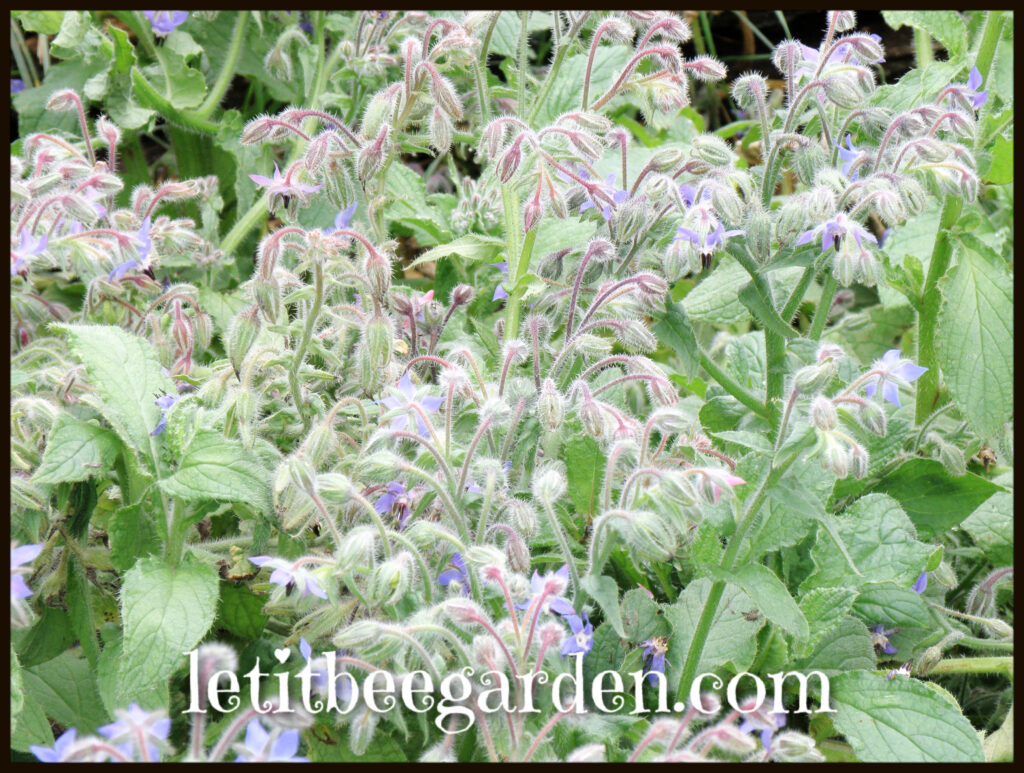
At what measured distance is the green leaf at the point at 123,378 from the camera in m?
1.33

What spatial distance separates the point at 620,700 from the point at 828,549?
44cm

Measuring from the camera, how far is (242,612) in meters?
1.48

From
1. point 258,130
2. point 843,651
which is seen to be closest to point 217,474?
point 258,130

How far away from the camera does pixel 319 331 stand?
1.74 metres

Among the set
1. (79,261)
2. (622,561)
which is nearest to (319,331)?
(79,261)

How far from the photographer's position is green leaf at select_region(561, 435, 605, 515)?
1.57m

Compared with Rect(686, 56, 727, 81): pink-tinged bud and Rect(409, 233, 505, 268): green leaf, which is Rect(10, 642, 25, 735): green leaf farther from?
Rect(686, 56, 727, 81): pink-tinged bud

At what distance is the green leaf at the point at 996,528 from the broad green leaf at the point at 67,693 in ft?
4.67

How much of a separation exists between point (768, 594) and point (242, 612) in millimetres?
745

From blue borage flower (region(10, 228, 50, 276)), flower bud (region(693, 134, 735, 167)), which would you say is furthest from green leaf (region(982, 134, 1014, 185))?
blue borage flower (region(10, 228, 50, 276))

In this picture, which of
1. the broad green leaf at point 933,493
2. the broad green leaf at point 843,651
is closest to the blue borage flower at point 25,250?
the broad green leaf at point 843,651

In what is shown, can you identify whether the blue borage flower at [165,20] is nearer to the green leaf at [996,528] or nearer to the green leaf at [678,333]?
the green leaf at [678,333]

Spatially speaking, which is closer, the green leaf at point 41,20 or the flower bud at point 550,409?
the flower bud at point 550,409

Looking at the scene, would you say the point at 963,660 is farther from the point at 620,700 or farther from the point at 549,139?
the point at 549,139
